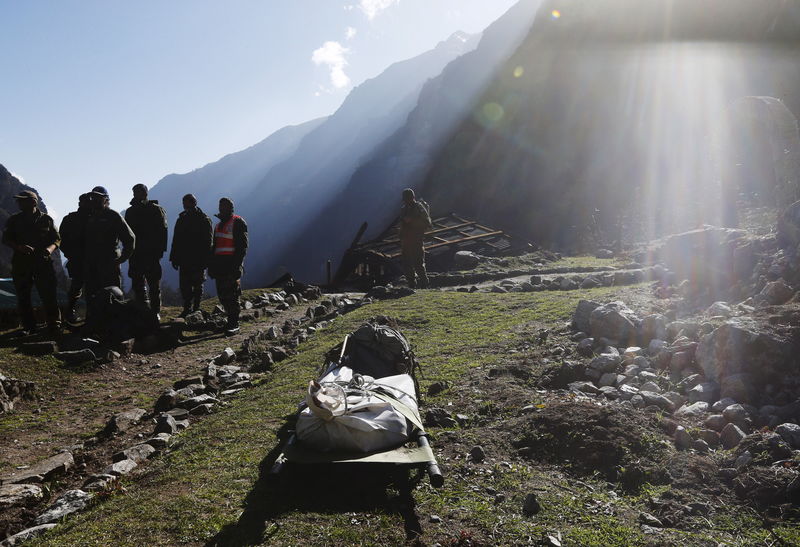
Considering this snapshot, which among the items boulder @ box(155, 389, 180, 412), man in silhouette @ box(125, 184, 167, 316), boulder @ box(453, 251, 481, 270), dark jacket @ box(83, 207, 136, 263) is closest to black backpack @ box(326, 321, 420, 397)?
boulder @ box(155, 389, 180, 412)

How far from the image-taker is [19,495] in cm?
387

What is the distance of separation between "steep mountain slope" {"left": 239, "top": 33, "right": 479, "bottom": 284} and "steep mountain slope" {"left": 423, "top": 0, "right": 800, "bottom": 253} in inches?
1713

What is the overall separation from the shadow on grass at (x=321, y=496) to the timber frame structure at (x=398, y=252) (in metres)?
16.0

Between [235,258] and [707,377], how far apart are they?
8.32m

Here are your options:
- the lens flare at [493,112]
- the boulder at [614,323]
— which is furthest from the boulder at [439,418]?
the lens flare at [493,112]

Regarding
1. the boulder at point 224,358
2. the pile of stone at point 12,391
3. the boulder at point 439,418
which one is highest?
the pile of stone at point 12,391

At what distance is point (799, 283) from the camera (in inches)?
253

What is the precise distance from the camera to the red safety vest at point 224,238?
1002 centimetres

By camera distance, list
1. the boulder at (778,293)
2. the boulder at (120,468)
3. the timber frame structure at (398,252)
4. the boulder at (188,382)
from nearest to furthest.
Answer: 1. the boulder at (120,468)
2. the boulder at (778,293)
3. the boulder at (188,382)
4. the timber frame structure at (398,252)

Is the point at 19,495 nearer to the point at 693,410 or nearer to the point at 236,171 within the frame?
the point at 693,410

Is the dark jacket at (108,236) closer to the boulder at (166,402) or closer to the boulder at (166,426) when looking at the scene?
the boulder at (166,402)

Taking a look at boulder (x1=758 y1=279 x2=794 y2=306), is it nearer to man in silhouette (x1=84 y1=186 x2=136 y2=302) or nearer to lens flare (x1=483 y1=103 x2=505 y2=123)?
man in silhouette (x1=84 y1=186 x2=136 y2=302)

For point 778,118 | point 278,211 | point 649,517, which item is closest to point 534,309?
point 649,517

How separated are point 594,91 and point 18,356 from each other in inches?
1708
